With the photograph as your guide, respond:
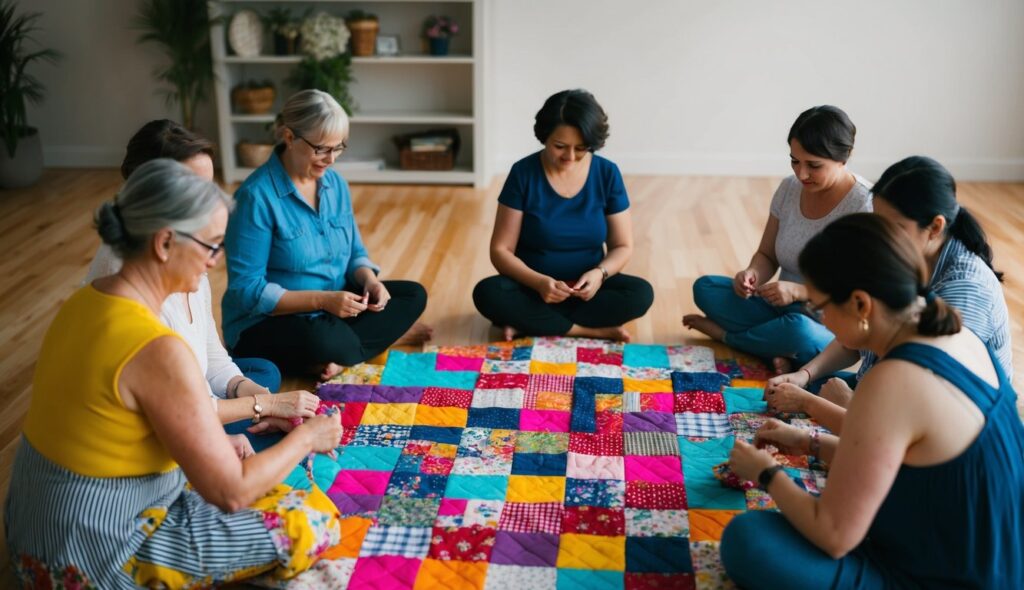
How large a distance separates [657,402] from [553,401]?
0.32 metres

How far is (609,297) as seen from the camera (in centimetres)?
350

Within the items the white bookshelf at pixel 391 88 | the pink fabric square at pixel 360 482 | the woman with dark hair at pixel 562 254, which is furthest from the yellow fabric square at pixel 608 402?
the white bookshelf at pixel 391 88

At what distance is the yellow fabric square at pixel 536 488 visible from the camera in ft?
8.23

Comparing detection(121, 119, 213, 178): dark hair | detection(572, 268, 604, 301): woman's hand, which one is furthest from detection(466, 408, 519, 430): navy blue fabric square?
detection(121, 119, 213, 178): dark hair

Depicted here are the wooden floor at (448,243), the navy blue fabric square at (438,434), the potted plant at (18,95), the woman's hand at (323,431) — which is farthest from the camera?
the potted plant at (18,95)

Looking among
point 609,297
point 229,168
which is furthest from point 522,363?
point 229,168

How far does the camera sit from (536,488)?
2555 mm

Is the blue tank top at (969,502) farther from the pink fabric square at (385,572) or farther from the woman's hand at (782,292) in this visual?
the woman's hand at (782,292)

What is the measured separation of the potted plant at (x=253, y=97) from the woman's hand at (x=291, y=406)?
342 cm

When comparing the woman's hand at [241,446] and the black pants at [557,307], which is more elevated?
the woman's hand at [241,446]

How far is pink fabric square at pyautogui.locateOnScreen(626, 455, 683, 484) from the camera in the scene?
2.60m

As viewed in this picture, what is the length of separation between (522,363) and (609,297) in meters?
0.43

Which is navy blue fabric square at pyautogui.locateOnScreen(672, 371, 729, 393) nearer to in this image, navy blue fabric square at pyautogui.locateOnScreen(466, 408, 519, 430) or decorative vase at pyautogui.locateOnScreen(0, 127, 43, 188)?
navy blue fabric square at pyautogui.locateOnScreen(466, 408, 519, 430)

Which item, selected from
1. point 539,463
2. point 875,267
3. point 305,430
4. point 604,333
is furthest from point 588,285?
point 875,267
